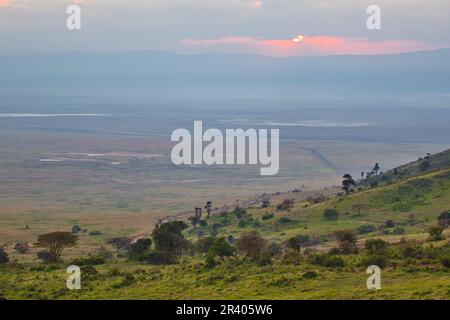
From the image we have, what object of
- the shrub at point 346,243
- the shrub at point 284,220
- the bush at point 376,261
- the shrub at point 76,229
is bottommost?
the shrub at point 76,229

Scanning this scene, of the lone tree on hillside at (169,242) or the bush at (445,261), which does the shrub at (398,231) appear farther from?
the bush at (445,261)

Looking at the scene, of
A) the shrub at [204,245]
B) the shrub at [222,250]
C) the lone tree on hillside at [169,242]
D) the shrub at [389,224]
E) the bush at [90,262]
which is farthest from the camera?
the shrub at [389,224]

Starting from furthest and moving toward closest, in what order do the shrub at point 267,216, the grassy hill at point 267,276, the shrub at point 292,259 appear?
the shrub at point 267,216, the shrub at point 292,259, the grassy hill at point 267,276

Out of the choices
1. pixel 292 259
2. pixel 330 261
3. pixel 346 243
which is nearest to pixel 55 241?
pixel 346 243

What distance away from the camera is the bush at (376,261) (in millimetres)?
28969

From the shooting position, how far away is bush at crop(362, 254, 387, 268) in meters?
29.0

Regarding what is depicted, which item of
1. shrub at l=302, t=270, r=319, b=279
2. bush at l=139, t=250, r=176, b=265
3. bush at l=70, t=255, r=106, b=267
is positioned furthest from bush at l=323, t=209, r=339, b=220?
shrub at l=302, t=270, r=319, b=279

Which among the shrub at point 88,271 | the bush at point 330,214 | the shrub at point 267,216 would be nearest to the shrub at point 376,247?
the shrub at point 88,271

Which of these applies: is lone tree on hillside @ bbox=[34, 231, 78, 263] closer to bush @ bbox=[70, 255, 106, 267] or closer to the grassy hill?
the grassy hill

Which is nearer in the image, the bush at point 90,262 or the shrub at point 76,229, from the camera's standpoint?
the bush at point 90,262

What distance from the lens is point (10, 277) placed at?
33844 mm

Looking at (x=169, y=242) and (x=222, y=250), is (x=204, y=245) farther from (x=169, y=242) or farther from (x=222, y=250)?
(x=222, y=250)

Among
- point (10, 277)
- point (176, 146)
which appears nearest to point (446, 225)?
point (10, 277)
